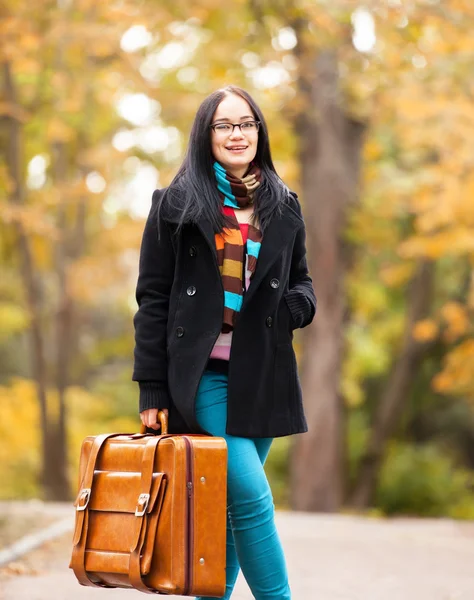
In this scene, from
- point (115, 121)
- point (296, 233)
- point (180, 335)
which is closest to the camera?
point (180, 335)

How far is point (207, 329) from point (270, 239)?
16.0 inches

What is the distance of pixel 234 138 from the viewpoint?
395 centimetres

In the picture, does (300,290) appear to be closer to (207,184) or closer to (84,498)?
(207,184)

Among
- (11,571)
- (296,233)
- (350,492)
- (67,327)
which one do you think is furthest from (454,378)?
(296,233)

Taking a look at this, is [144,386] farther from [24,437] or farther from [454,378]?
[24,437]

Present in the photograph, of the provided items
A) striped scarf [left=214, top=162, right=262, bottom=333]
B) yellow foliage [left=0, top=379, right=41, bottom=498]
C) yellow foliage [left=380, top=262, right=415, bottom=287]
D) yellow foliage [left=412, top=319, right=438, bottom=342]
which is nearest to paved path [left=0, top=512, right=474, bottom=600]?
striped scarf [left=214, top=162, right=262, bottom=333]

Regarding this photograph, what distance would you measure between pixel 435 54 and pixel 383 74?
0.62 m

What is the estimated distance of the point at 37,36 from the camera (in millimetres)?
11234

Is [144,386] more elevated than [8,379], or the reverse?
[144,386]

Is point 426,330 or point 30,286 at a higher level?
point 30,286

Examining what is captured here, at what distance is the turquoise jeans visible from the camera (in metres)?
3.69

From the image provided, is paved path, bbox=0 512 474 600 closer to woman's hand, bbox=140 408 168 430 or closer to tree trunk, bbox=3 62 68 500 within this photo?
woman's hand, bbox=140 408 168 430

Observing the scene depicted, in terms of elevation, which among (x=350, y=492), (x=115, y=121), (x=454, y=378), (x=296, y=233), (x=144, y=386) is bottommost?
(x=350, y=492)

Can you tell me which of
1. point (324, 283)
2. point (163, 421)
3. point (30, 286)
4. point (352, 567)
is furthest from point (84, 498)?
point (30, 286)
